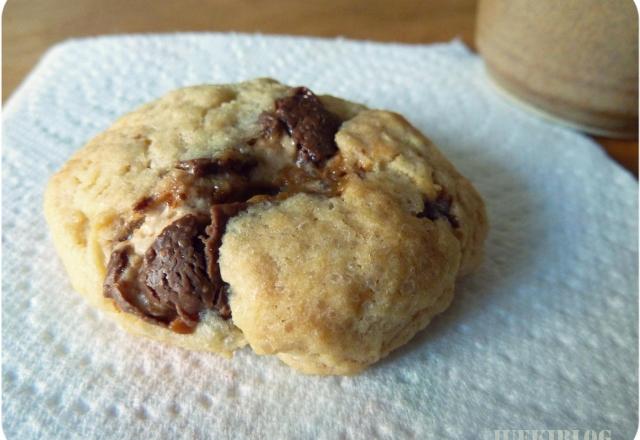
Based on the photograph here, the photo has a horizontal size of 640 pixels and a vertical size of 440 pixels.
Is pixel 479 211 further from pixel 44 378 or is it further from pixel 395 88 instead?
pixel 44 378

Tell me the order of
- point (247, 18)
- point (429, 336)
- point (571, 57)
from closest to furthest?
point (429, 336) → point (571, 57) → point (247, 18)

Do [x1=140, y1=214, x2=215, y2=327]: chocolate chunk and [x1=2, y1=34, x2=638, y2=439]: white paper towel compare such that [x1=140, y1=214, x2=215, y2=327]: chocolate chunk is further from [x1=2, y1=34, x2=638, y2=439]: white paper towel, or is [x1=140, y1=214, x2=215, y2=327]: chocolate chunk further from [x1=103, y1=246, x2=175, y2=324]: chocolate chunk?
[x1=2, y1=34, x2=638, y2=439]: white paper towel

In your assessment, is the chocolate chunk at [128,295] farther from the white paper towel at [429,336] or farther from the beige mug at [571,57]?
the beige mug at [571,57]

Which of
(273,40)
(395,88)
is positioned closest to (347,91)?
(395,88)

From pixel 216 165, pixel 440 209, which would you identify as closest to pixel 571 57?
pixel 440 209

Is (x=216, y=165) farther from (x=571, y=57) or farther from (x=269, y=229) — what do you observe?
(x=571, y=57)

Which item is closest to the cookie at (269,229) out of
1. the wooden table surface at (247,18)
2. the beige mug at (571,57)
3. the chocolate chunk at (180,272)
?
the chocolate chunk at (180,272)

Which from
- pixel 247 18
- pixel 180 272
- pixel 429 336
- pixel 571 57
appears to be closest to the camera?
pixel 180 272
